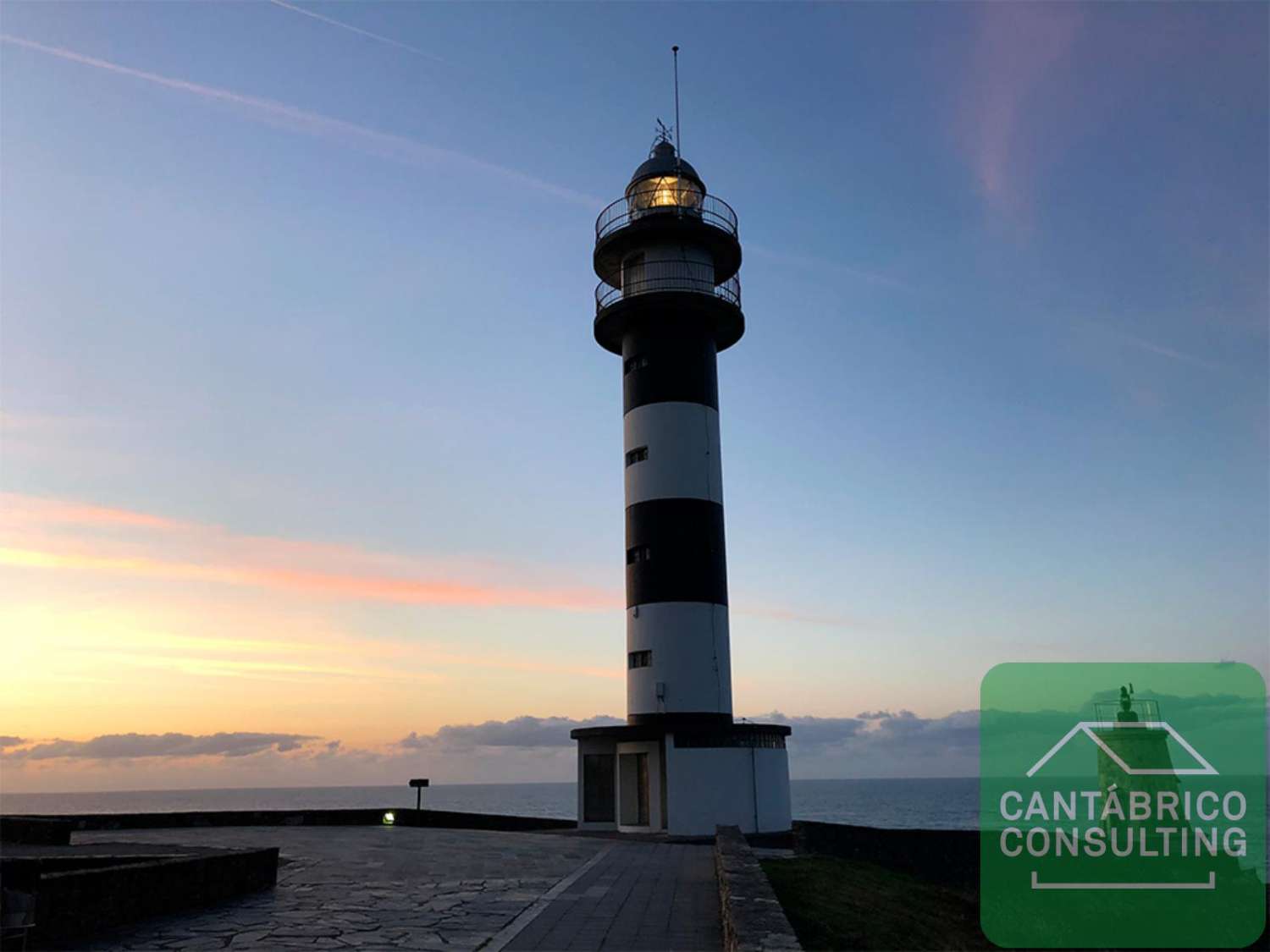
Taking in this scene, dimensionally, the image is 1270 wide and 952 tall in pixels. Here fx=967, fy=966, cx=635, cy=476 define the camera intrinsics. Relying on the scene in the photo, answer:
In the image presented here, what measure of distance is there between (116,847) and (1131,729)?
34.7 metres

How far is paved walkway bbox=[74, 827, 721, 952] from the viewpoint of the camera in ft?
35.0

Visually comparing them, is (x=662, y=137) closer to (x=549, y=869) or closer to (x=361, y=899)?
(x=549, y=869)

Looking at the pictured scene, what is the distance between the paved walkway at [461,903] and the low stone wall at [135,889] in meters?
0.27

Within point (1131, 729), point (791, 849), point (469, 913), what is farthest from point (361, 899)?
point (1131, 729)

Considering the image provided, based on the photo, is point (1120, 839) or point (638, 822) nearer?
point (638, 822)

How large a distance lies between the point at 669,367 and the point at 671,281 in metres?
2.82

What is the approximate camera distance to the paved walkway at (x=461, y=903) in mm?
10672

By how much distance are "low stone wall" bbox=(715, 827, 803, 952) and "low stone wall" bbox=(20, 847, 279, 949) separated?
274 inches

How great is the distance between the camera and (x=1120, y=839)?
3756cm

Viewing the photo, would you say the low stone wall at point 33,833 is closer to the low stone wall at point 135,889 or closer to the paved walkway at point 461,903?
the paved walkway at point 461,903

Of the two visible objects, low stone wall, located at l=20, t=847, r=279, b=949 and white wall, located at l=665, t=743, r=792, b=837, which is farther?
white wall, located at l=665, t=743, r=792, b=837

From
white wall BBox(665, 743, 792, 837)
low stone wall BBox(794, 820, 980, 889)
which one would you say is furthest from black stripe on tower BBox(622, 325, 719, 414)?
low stone wall BBox(794, 820, 980, 889)

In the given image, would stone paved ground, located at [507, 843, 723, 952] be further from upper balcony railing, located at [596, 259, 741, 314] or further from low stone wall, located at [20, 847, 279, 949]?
upper balcony railing, located at [596, 259, 741, 314]

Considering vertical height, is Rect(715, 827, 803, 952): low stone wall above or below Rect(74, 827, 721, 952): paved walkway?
above
